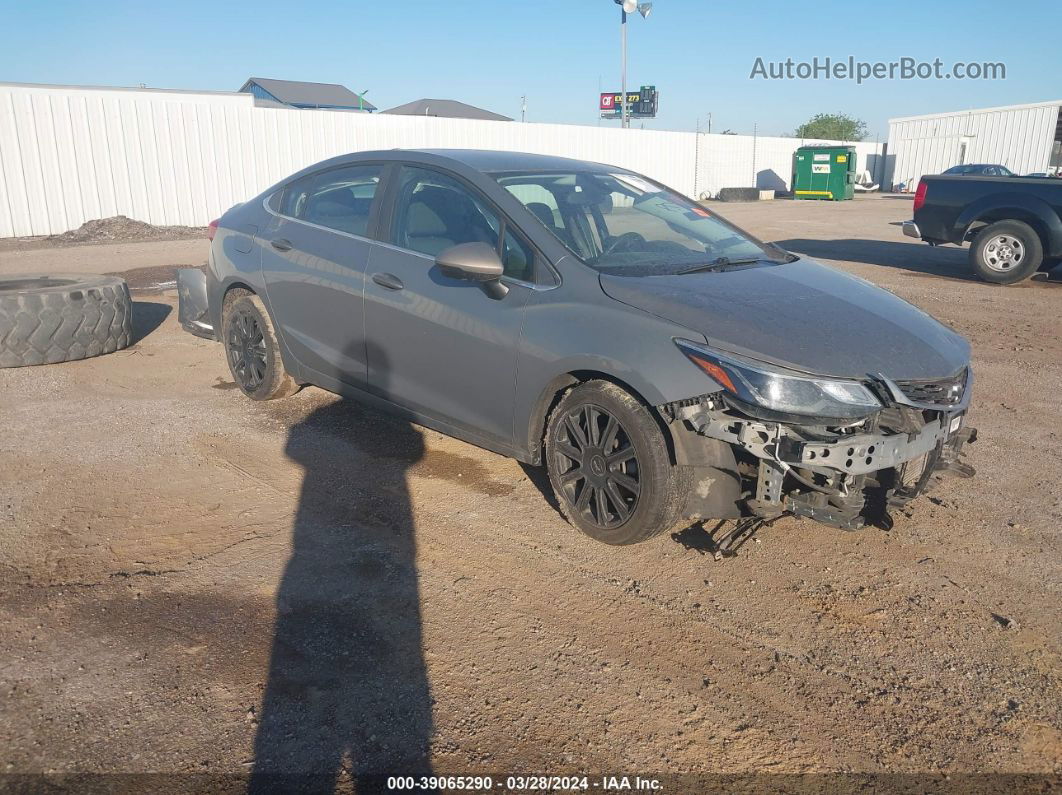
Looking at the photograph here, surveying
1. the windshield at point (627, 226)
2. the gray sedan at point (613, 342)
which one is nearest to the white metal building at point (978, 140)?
the windshield at point (627, 226)

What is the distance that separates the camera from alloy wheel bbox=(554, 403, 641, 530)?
350 centimetres

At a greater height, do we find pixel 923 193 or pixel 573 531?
pixel 923 193

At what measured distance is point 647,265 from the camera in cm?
393

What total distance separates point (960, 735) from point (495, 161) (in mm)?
3429

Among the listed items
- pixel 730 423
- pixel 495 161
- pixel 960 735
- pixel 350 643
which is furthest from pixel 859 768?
pixel 495 161

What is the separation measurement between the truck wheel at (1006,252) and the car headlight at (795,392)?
31.3 ft

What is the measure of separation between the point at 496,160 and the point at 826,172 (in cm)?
3727

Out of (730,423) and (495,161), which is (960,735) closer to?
(730,423)

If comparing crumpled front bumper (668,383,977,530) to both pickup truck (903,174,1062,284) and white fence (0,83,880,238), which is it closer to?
pickup truck (903,174,1062,284)

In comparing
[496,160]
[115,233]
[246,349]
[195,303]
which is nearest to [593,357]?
[496,160]

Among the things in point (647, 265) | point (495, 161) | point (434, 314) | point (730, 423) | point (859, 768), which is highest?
point (495, 161)

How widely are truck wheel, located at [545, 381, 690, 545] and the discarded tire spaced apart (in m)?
4.74

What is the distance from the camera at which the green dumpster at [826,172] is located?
123 feet

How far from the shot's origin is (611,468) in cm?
356
